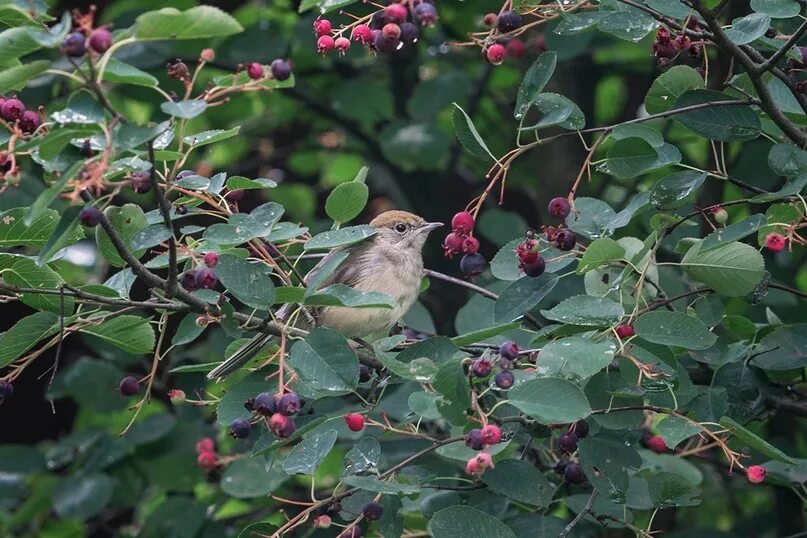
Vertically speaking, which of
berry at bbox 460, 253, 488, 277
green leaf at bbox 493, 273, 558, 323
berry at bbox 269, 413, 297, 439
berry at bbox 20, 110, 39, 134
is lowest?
green leaf at bbox 493, 273, 558, 323

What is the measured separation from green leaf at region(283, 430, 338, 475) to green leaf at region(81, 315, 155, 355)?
2.15ft

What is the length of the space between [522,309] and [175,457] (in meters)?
2.91

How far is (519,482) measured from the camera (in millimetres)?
3695

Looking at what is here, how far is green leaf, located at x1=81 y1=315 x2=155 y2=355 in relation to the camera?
359 centimetres

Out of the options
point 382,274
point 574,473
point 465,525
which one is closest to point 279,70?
point 465,525

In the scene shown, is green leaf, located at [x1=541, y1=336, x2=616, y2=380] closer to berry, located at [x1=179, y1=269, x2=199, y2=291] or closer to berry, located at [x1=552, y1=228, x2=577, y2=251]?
berry, located at [x1=552, y1=228, x2=577, y2=251]

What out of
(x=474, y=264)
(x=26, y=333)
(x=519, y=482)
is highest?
(x=26, y=333)

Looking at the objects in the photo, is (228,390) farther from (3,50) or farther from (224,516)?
(224,516)

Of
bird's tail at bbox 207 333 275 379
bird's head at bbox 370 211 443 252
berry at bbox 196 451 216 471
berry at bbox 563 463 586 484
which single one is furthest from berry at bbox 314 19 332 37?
berry at bbox 196 451 216 471

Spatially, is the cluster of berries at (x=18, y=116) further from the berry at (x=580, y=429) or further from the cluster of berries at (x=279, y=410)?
the berry at (x=580, y=429)

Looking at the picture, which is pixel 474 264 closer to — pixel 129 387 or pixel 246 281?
pixel 246 281

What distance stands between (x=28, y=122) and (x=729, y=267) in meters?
2.04

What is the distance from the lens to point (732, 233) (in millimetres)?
3375

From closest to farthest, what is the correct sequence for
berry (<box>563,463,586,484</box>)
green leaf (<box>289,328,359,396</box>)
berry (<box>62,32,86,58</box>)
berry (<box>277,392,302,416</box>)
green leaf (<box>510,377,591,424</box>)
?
1. berry (<box>62,32,86,58</box>)
2. green leaf (<box>510,377,591,424</box>)
3. berry (<box>277,392,302,416</box>)
4. green leaf (<box>289,328,359,396</box>)
5. berry (<box>563,463,586,484</box>)
